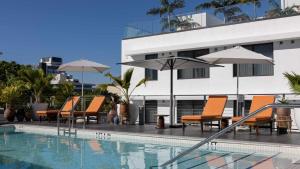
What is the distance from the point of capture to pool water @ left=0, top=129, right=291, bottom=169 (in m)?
7.60

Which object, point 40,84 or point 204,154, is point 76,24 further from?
point 204,154

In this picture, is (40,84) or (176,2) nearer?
(40,84)

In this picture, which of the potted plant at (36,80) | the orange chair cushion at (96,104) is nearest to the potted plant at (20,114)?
the potted plant at (36,80)

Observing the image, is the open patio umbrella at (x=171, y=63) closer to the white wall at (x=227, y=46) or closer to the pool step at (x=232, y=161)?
the white wall at (x=227, y=46)

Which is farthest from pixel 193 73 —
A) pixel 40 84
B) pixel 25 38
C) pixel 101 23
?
pixel 25 38

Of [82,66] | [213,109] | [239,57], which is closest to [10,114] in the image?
[82,66]

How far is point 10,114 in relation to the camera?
59.2 feet

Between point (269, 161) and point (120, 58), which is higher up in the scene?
point (120, 58)

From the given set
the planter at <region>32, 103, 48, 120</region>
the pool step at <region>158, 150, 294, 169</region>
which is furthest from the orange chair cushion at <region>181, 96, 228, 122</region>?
the planter at <region>32, 103, 48, 120</region>

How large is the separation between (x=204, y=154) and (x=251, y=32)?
338 inches

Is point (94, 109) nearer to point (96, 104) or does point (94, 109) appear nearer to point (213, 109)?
point (96, 104)

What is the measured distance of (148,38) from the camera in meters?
19.5

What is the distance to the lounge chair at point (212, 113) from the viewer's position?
38.0ft

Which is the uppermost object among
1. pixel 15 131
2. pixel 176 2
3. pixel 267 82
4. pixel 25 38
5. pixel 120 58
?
pixel 176 2
